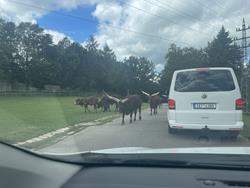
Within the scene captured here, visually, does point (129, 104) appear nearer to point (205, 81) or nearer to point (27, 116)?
point (205, 81)

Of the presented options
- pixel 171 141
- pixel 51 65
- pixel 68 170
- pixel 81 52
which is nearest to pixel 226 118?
pixel 171 141

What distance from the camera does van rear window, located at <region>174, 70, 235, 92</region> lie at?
11945 mm

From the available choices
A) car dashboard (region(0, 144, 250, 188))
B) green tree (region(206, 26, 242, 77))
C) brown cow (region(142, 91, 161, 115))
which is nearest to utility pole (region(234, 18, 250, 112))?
green tree (region(206, 26, 242, 77))

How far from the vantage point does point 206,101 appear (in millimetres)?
11930

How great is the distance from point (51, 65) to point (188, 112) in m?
5.66

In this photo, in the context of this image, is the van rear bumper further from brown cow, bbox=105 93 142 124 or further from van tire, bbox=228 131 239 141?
brown cow, bbox=105 93 142 124

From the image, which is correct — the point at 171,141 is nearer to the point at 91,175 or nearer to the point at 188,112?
the point at 188,112

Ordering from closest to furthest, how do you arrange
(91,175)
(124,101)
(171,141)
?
(91,175) → (171,141) → (124,101)

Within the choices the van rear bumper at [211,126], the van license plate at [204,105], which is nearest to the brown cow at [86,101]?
the van rear bumper at [211,126]

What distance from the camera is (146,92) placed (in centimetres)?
1529

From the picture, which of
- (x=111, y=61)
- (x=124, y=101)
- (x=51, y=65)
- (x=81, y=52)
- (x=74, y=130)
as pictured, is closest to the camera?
(x=51, y=65)

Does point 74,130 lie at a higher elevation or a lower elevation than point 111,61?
lower

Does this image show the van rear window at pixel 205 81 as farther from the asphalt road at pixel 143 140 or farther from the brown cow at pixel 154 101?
the brown cow at pixel 154 101

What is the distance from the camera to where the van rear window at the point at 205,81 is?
11945 mm
